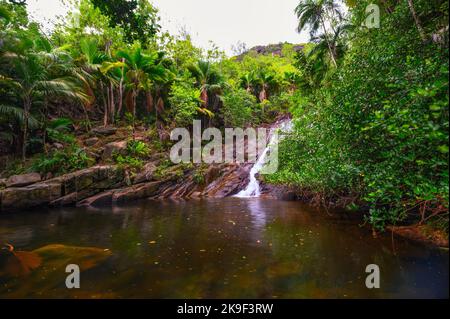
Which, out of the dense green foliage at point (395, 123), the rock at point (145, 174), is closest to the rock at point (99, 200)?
the rock at point (145, 174)

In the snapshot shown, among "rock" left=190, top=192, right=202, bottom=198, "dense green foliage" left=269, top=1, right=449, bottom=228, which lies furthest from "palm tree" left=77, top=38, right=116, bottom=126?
"dense green foliage" left=269, top=1, right=449, bottom=228

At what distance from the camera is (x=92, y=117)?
21.5m

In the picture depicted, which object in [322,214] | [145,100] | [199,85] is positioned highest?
[199,85]

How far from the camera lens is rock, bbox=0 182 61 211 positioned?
40.8 ft

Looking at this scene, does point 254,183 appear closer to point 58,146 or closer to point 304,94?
point 304,94

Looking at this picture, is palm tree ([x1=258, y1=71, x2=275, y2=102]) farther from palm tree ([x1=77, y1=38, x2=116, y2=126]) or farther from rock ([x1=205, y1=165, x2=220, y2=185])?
palm tree ([x1=77, y1=38, x2=116, y2=126])

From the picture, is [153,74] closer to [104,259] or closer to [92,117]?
[92,117]

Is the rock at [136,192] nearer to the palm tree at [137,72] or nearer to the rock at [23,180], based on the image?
the rock at [23,180]

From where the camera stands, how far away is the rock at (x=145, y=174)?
16.2m

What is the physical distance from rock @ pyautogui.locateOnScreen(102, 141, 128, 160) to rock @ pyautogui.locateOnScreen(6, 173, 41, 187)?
375 centimetres

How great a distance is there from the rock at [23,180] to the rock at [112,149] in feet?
12.3

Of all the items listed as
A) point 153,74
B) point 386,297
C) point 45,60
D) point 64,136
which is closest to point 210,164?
point 153,74

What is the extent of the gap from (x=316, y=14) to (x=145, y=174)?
1632 centimetres
